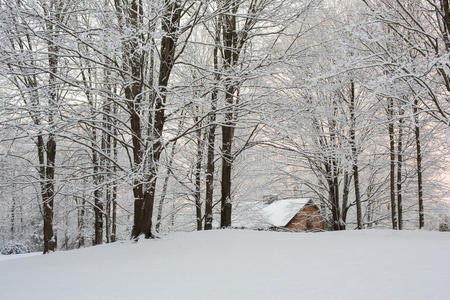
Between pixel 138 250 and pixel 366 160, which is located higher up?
pixel 366 160

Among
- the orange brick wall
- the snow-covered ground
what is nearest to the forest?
the orange brick wall

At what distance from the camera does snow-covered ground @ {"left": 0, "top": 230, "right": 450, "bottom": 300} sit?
299 cm

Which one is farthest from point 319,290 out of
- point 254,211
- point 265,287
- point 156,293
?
point 254,211

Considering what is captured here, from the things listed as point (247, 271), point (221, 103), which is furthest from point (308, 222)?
point (247, 271)

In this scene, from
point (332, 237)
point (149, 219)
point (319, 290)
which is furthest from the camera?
point (149, 219)

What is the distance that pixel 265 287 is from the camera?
10.3ft

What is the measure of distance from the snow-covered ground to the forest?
1354 mm

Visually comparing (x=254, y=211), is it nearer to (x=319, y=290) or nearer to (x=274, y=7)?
(x=274, y=7)

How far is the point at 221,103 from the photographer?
908 centimetres

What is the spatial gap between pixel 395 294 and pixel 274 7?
6859mm

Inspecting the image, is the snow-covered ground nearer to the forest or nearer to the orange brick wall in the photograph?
the forest

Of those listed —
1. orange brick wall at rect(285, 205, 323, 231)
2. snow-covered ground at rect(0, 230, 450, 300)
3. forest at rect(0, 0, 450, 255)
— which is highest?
forest at rect(0, 0, 450, 255)

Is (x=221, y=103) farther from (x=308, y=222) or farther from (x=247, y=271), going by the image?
(x=308, y=222)

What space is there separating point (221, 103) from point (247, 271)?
5847mm
